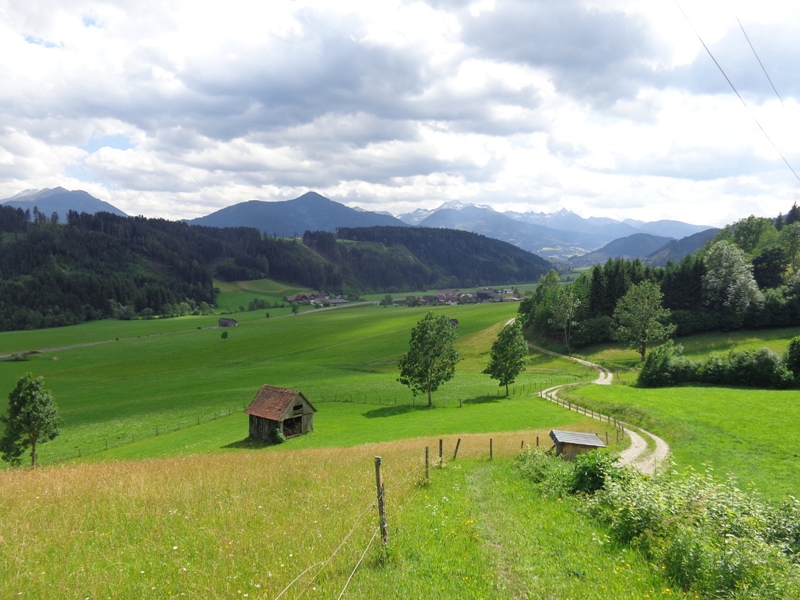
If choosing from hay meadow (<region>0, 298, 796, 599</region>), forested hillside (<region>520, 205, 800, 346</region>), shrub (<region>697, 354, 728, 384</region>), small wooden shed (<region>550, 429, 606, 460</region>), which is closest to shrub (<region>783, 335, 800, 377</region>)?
shrub (<region>697, 354, 728, 384</region>)

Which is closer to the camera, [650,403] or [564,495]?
[564,495]

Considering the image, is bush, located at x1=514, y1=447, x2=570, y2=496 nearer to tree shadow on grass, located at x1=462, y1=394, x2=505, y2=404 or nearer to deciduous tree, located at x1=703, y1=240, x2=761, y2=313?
tree shadow on grass, located at x1=462, y1=394, x2=505, y2=404

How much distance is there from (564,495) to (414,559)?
8522 mm

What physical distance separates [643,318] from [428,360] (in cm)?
4718

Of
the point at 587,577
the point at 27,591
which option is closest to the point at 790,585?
the point at 587,577

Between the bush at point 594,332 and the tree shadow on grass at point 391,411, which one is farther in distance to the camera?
the bush at point 594,332

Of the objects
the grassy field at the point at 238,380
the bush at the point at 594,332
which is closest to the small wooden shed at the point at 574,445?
the grassy field at the point at 238,380

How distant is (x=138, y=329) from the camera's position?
15325 centimetres

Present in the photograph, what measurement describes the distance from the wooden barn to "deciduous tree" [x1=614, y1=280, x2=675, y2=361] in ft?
216

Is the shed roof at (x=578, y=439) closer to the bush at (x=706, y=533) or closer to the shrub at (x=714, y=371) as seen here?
the bush at (x=706, y=533)

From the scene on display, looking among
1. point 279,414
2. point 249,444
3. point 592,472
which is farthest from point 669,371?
point 249,444

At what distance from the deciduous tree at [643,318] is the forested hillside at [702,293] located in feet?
23.3

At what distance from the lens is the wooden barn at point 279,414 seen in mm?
45175

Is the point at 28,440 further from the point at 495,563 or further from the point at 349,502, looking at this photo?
the point at 495,563
